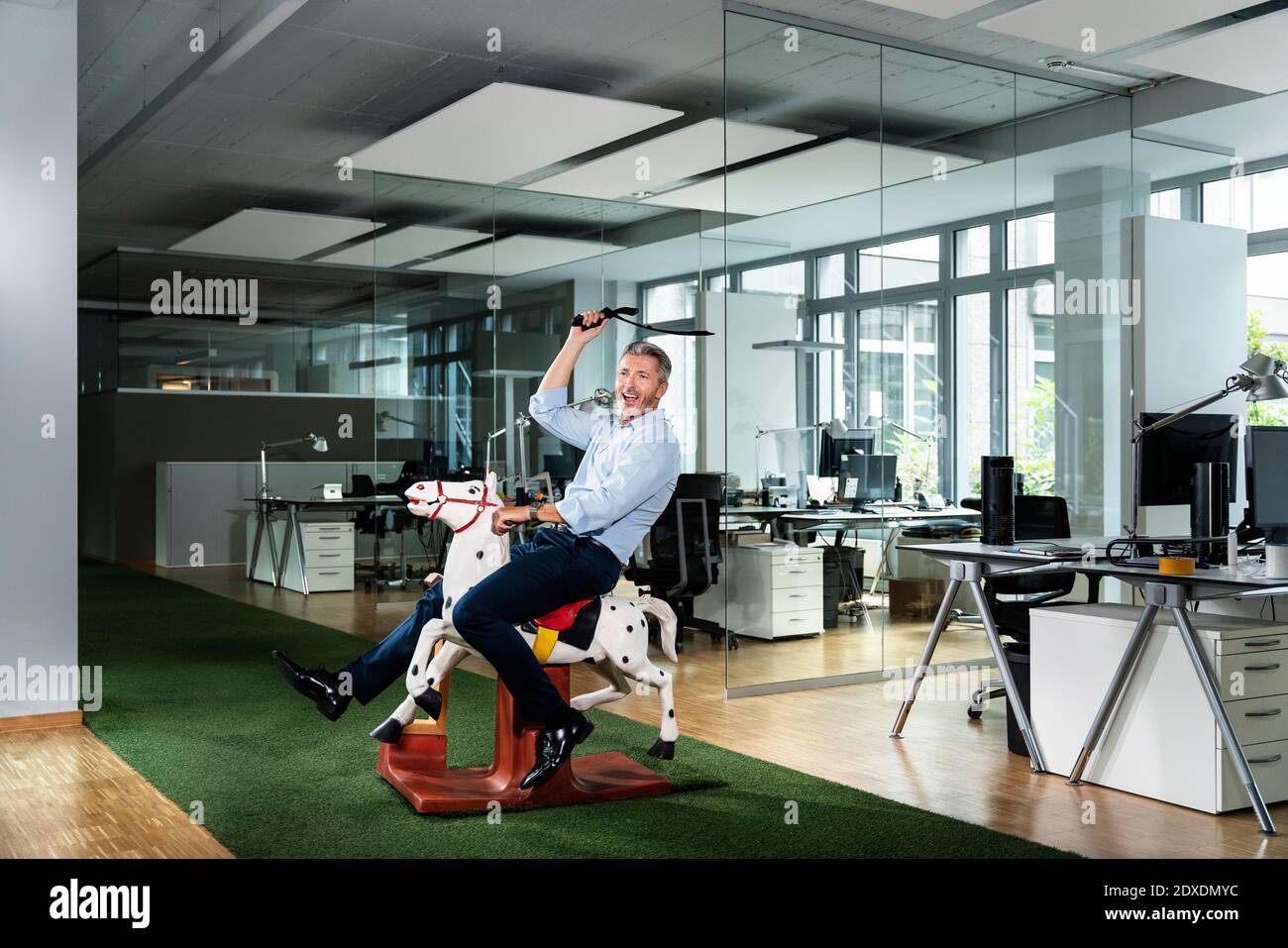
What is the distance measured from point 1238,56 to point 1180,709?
399cm

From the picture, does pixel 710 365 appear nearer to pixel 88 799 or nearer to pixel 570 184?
pixel 570 184

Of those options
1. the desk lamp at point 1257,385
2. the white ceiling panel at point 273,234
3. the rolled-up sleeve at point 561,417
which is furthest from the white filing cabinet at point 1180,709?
the white ceiling panel at point 273,234

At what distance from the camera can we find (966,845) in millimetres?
3705

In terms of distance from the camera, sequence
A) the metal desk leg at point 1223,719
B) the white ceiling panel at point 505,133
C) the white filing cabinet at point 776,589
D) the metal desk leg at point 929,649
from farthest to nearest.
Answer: the white ceiling panel at point 505,133, the white filing cabinet at point 776,589, the metal desk leg at point 929,649, the metal desk leg at point 1223,719

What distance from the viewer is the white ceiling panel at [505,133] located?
287 inches

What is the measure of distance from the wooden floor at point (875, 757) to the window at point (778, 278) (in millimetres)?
1867

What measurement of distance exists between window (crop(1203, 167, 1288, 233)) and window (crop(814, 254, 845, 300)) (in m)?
3.42

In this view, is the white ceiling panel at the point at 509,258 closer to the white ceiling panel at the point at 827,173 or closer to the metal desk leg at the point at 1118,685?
the white ceiling panel at the point at 827,173

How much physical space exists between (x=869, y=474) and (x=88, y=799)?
4103 millimetres

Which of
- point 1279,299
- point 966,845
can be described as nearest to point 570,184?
point 1279,299

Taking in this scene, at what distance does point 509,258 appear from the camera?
9711 millimetres

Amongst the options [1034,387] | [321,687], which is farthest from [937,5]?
[321,687]

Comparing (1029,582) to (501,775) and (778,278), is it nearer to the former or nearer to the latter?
(778,278)
